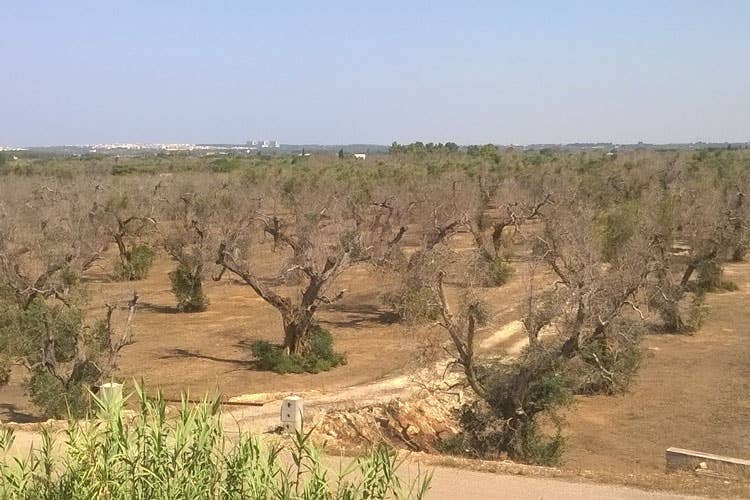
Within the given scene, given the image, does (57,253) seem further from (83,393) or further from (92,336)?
(83,393)

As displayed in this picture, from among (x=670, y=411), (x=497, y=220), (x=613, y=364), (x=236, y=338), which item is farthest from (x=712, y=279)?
(x=236, y=338)

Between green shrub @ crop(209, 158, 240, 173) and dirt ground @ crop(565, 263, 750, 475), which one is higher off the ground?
green shrub @ crop(209, 158, 240, 173)

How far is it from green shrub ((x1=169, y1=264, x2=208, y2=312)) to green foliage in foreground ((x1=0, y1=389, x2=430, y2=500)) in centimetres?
2684

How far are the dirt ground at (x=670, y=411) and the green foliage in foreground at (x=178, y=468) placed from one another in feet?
25.9

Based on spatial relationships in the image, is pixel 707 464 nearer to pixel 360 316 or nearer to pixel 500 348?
pixel 500 348

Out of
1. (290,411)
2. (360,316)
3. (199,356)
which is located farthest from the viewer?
(360,316)

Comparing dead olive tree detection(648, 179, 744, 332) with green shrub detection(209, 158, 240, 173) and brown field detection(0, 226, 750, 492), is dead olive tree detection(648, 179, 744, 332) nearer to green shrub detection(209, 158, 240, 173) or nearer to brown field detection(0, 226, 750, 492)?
brown field detection(0, 226, 750, 492)

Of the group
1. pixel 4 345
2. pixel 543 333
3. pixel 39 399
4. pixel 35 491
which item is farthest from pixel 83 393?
pixel 543 333

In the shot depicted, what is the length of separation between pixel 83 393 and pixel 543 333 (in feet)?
46.3

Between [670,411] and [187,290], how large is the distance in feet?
64.3

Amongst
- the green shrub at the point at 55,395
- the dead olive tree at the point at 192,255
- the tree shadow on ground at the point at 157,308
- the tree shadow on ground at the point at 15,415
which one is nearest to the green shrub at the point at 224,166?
the dead olive tree at the point at 192,255

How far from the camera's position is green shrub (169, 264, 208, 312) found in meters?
33.7

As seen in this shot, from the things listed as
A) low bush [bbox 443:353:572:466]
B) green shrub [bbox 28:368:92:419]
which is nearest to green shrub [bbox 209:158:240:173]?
green shrub [bbox 28:368:92:419]

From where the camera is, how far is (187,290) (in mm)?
33844
